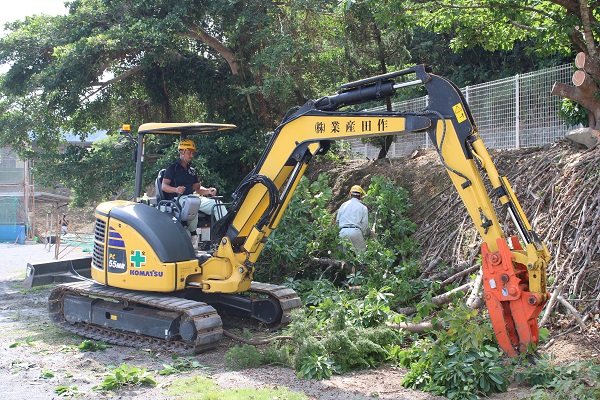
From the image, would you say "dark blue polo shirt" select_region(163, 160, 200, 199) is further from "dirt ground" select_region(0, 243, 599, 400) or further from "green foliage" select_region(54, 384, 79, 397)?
"green foliage" select_region(54, 384, 79, 397)

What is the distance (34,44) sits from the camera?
15.1 metres

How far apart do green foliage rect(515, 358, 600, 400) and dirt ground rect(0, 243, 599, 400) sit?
0.17 metres

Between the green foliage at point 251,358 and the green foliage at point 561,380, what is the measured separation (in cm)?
257

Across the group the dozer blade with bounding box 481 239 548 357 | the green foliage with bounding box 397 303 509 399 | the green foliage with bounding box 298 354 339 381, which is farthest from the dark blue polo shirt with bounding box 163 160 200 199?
the dozer blade with bounding box 481 239 548 357

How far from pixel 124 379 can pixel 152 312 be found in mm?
1915

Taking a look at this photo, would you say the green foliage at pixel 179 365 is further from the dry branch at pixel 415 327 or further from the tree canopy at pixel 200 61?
the tree canopy at pixel 200 61

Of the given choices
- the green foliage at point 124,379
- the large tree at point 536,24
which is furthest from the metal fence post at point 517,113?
the green foliage at point 124,379

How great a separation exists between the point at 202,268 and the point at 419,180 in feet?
17.0

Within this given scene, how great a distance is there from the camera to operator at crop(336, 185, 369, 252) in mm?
10360

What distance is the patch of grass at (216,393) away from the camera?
5.79 metres

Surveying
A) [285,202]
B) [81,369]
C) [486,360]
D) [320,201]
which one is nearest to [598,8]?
[320,201]

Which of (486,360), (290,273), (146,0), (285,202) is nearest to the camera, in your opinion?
(486,360)

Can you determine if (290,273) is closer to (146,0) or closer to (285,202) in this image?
(285,202)

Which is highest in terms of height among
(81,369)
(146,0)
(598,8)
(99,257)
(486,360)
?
(146,0)
